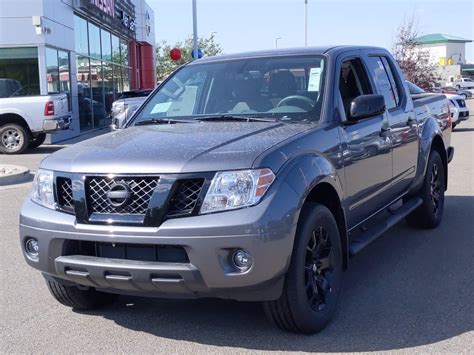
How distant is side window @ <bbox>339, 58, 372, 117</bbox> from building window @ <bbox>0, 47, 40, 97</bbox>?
14624 mm

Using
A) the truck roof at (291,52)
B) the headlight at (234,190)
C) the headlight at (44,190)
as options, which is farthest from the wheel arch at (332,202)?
the headlight at (44,190)

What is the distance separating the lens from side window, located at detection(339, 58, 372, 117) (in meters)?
4.94

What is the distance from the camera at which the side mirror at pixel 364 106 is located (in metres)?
4.56

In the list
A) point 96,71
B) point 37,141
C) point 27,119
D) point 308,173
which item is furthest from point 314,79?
point 96,71

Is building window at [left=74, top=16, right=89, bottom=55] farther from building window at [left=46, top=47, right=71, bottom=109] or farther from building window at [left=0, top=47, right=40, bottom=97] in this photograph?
building window at [left=0, top=47, right=40, bottom=97]

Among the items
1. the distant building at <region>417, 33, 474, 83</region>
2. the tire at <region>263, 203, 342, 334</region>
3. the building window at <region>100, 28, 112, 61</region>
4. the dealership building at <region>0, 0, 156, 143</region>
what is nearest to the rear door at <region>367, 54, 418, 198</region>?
the tire at <region>263, 203, 342, 334</region>

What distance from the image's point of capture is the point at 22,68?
18.5 meters

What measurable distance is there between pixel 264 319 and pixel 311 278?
0.51 meters

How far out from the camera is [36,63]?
18.6 metres

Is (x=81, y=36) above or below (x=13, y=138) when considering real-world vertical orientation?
above

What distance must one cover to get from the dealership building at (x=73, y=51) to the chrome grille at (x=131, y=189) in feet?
51.4

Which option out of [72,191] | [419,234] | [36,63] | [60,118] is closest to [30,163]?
[60,118]

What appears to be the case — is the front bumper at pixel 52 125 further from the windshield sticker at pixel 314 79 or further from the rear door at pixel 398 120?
the windshield sticker at pixel 314 79

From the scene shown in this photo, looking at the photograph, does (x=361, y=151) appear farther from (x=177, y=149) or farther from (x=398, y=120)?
(x=177, y=149)
